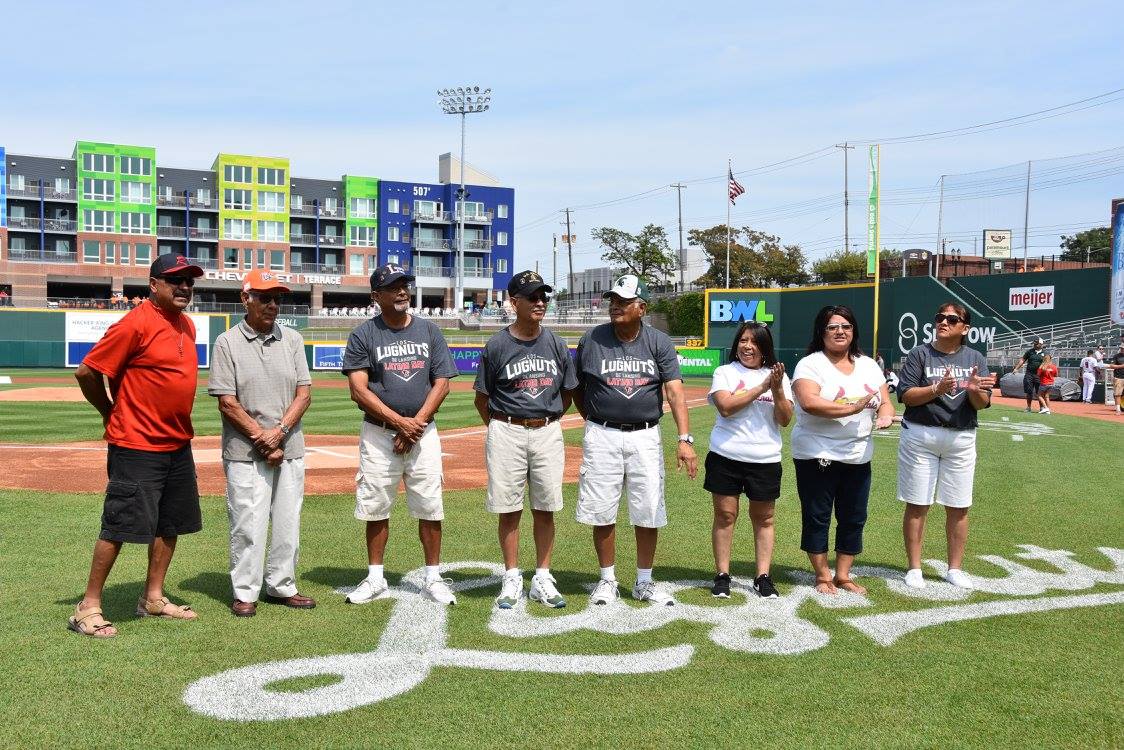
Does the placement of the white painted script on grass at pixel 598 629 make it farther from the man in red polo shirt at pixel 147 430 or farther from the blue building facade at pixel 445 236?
the blue building facade at pixel 445 236

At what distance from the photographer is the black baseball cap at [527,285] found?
5.67 m

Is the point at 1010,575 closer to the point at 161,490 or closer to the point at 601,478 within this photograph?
the point at 601,478

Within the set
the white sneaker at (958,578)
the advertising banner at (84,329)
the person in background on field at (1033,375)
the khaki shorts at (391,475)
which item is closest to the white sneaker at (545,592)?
the khaki shorts at (391,475)

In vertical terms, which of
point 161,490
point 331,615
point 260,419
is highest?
point 260,419

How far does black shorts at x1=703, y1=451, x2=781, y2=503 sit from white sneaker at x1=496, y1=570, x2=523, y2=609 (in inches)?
51.9

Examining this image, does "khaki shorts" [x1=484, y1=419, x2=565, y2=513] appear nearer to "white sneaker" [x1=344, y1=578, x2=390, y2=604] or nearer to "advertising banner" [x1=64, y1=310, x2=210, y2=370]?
"white sneaker" [x1=344, y1=578, x2=390, y2=604]

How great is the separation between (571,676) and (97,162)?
2906 inches

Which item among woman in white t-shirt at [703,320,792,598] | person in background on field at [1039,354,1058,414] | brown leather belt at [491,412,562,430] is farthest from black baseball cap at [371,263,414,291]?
person in background on field at [1039,354,1058,414]

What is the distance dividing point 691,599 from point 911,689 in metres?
1.71

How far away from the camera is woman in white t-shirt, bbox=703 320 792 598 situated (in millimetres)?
5750

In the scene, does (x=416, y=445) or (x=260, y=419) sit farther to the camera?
(x=416, y=445)

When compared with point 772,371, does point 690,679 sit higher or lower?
lower

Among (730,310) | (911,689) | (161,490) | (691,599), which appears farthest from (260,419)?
(730,310)

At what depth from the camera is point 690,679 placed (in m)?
4.35
